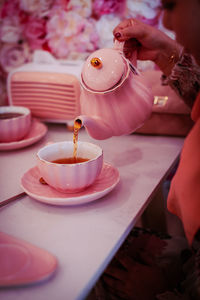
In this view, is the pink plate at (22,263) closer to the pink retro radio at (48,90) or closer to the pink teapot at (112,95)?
the pink teapot at (112,95)

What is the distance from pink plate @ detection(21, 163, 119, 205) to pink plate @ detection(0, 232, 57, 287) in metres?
0.13

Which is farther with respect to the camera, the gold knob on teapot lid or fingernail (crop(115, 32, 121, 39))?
fingernail (crop(115, 32, 121, 39))

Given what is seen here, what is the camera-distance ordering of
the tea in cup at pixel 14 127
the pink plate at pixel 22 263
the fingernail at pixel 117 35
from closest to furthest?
1. the pink plate at pixel 22 263
2. the fingernail at pixel 117 35
3. the tea in cup at pixel 14 127

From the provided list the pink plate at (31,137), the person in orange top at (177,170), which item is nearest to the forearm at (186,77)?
the person in orange top at (177,170)

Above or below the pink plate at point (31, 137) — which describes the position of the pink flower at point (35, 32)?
above

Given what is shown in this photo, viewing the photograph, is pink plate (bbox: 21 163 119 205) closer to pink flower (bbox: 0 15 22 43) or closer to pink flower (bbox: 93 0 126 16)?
pink flower (bbox: 93 0 126 16)

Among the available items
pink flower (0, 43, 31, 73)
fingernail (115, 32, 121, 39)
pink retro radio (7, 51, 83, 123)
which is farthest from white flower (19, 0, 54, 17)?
fingernail (115, 32, 121, 39)

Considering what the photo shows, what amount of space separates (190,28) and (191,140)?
203mm

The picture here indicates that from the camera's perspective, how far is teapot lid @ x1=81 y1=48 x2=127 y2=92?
2.54ft

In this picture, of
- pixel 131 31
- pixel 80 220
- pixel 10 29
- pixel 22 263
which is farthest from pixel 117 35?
pixel 10 29

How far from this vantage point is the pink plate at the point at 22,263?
52 cm

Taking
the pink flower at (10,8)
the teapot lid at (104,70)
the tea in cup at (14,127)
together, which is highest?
the pink flower at (10,8)

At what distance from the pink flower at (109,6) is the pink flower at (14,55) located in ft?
1.25

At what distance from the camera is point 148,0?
124 cm
